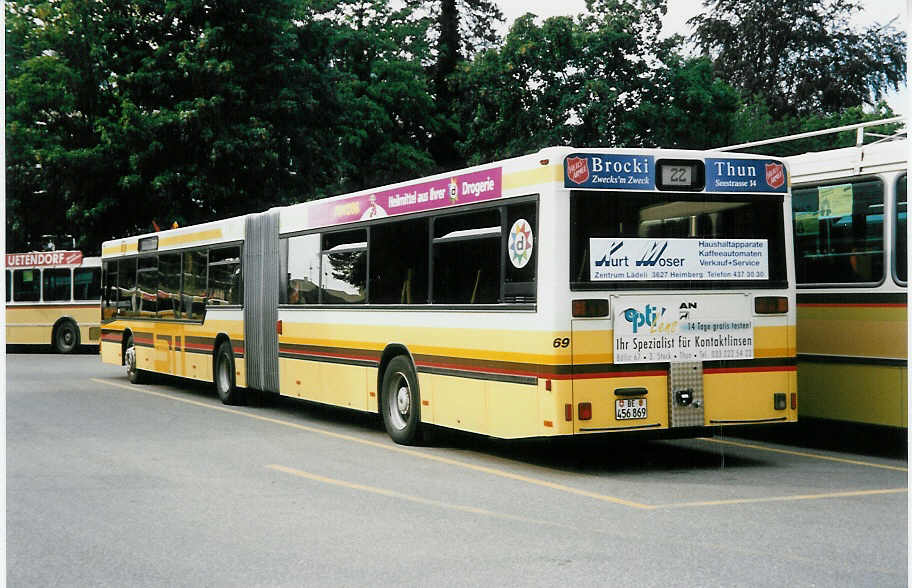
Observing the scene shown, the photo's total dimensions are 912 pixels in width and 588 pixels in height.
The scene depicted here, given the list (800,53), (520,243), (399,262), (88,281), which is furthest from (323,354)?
(800,53)

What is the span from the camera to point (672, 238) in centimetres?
1040

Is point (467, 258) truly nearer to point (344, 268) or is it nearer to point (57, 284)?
point (344, 268)

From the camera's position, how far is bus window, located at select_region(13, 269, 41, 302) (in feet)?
111

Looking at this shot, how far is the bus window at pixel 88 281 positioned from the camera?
3344 cm

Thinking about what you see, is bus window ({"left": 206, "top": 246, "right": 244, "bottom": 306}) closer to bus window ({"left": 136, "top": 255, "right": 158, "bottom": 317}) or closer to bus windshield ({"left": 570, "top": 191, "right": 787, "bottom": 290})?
bus window ({"left": 136, "top": 255, "right": 158, "bottom": 317})

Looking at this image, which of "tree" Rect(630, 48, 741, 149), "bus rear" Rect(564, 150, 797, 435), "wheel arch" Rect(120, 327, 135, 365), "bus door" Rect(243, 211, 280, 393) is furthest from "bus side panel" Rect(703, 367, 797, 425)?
"tree" Rect(630, 48, 741, 149)

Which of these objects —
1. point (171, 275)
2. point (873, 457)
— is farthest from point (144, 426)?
point (873, 457)

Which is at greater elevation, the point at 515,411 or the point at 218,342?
the point at 218,342

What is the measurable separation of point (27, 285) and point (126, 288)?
13.4 metres

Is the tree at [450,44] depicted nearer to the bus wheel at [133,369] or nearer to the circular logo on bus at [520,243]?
the bus wheel at [133,369]

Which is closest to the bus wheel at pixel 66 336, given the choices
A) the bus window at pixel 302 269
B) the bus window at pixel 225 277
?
the bus window at pixel 225 277

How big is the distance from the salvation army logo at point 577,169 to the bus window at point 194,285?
968 cm

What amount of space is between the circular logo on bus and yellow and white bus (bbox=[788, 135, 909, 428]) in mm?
3074

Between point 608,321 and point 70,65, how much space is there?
2717 cm
